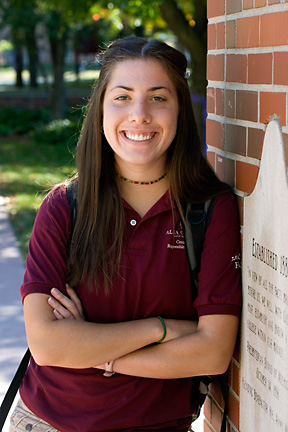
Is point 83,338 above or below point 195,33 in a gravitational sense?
below

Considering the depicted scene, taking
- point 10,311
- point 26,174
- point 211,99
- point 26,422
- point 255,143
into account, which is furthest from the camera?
point 26,174

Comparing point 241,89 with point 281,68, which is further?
point 241,89

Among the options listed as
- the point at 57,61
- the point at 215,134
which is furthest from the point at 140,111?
the point at 57,61

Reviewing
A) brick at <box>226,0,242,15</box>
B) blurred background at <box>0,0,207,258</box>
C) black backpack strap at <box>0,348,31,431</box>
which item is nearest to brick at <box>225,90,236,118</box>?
brick at <box>226,0,242,15</box>

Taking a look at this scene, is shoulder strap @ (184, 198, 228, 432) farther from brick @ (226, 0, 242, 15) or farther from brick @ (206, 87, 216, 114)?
brick @ (226, 0, 242, 15)

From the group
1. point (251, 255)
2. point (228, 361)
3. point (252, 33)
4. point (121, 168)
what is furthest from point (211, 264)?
point (252, 33)

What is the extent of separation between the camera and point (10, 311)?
19.1ft

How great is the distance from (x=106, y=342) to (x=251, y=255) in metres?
0.52

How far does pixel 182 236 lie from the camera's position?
7.75ft

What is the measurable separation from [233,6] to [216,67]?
0.27 meters

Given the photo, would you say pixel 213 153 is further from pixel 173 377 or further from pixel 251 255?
pixel 173 377

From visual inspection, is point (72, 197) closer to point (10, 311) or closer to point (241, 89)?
point (241, 89)

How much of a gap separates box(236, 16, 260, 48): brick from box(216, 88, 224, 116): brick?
25 centimetres

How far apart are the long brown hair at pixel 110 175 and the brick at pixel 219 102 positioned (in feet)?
0.34
